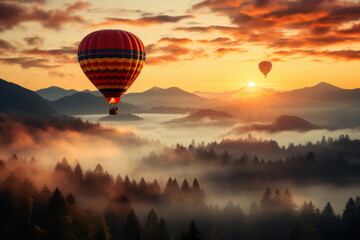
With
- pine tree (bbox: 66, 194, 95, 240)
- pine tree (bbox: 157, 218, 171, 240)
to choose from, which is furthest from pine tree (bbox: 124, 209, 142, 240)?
pine tree (bbox: 66, 194, 95, 240)

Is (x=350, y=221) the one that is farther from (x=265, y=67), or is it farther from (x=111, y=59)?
(x=111, y=59)

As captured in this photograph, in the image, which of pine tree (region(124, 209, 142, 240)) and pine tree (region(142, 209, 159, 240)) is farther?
pine tree (region(124, 209, 142, 240))

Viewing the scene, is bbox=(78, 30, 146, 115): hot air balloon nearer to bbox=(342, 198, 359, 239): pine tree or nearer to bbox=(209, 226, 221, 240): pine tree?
bbox=(209, 226, 221, 240): pine tree

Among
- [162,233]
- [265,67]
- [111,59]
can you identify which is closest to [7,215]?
[162,233]

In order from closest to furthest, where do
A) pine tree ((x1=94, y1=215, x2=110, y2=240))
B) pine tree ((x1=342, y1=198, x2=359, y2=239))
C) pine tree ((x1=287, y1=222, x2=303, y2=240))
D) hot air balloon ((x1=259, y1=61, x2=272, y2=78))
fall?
pine tree ((x1=94, y1=215, x2=110, y2=240)) < pine tree ((x1=287, y1=222, x2=303, y2=240)) < pine tree ((x1=342, y1=198, x2=359, y2=239)) < hot air balloon ((x1=259, y1=61, x2=272, y2=78))

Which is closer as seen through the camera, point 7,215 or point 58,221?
point 58,221

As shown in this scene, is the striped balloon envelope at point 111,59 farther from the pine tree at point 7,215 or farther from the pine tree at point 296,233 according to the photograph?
the pine tree at point 296,233

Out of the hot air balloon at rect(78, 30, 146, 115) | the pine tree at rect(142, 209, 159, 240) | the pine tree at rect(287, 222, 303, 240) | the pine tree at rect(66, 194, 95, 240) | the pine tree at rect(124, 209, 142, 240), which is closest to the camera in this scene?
the hot air balloon at rect(78, 30, 146, 115)

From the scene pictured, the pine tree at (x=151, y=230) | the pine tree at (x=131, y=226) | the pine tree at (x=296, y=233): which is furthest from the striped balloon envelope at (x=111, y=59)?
the pine tree at (x=296, y=233)

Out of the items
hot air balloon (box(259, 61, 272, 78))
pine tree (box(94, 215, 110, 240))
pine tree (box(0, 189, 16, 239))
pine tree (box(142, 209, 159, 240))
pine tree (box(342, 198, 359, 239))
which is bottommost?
pine tree (box(342, 198, 359, 239))
